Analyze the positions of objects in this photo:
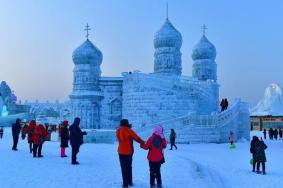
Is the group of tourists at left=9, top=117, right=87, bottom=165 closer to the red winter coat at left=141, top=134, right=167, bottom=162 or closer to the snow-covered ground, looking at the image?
the snow-covered ground

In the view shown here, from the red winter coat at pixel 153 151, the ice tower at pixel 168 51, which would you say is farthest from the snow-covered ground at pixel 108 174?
the ice tower at pixel 168 51

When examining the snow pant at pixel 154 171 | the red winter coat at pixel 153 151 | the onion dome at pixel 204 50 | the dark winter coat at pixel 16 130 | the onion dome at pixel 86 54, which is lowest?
the snow pant at pixel 154 171

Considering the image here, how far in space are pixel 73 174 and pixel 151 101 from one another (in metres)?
26.4

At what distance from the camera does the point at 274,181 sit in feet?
41.3

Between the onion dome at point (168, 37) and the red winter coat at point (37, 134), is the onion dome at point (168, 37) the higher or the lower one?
the higher one

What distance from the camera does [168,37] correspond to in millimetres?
44000

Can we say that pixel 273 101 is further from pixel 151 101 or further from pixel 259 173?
pixel 259 173

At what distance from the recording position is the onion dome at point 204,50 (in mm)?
48094

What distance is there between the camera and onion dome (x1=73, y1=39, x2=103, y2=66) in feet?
142

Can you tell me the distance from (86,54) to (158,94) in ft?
31.6

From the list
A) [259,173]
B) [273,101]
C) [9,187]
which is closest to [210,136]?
[259,173]

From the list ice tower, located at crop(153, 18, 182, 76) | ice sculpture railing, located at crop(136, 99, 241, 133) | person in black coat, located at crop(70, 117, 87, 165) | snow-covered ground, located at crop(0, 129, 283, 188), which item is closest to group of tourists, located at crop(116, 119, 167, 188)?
Answer: snow-covered ground, located at crop(0, 129, 283, 188)

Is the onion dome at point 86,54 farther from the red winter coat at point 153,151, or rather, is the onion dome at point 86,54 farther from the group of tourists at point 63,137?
the red winter coat at point 153,151

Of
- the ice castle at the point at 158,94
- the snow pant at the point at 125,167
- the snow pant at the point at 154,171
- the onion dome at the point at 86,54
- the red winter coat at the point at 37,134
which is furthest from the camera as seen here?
the onion dome at the point at 86,54
